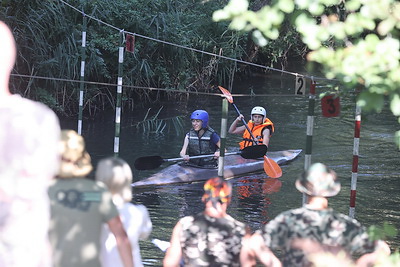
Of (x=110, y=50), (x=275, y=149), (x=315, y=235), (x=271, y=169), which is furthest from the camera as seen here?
(x=110, y=50)

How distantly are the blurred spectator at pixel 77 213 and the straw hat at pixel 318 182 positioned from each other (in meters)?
0.87

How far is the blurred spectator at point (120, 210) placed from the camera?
3.37m

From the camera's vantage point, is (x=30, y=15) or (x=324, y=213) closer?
(x=324, y=213)

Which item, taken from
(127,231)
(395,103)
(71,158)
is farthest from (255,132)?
(395,103)

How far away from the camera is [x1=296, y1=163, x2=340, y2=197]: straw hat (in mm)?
3467

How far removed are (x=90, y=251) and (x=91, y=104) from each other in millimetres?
11291

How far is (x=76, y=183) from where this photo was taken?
3170 millimetres

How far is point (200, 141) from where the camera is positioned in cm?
973

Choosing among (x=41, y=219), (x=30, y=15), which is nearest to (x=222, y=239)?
(x=41, y=219)

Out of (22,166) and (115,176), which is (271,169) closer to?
(115,176)

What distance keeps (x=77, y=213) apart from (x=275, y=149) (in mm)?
9362

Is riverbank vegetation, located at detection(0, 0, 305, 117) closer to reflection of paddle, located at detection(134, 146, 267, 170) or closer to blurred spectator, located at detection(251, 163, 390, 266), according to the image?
reflection of paddle, located at detection(134, 146, 267, 170)

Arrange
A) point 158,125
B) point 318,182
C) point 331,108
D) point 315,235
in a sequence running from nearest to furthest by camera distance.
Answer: point 315,235 < point 318,182 < point 331,108 < point 158,125

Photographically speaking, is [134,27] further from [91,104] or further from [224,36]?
[224,36]
